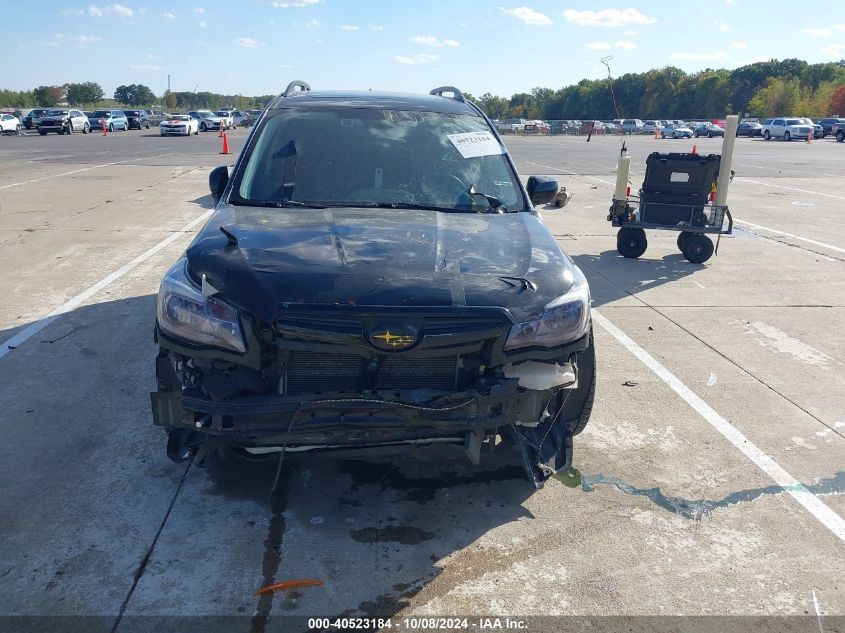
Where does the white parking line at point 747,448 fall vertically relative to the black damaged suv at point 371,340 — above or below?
below

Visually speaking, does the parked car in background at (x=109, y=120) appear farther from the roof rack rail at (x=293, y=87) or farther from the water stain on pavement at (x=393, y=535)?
the water stain on pavement at (x=393, y=535)

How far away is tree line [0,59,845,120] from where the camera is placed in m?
85.7

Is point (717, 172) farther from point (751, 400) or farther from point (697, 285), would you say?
point (751, 400)

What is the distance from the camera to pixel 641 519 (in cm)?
368

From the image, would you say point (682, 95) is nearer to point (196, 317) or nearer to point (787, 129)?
point (787, 129)

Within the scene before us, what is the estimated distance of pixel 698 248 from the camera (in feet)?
31.6

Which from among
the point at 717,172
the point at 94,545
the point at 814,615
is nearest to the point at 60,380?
the point at 94,545

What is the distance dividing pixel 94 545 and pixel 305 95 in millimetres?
3682

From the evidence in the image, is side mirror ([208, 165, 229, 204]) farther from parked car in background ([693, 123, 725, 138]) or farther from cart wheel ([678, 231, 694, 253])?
parked car in background ([693, 123, 725, 138])

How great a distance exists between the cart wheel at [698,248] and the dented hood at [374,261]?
611 centimetres

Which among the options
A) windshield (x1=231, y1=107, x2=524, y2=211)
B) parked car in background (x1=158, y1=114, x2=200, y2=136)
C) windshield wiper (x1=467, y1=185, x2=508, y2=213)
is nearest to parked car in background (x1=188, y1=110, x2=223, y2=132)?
parked car in background (x1=158, y1=114, x2=200, y2=136)

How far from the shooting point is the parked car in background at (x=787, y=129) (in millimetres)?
53000

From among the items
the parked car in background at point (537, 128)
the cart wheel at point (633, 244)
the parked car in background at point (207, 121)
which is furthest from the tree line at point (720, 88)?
the cart wheel at point (633, 244)

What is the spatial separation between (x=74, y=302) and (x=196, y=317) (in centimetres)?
456
